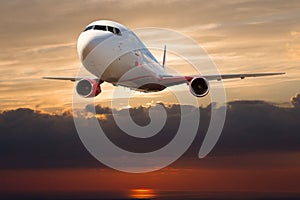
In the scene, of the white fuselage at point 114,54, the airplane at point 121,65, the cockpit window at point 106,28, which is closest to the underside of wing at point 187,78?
the airplane at point 121,65

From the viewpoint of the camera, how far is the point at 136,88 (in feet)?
212

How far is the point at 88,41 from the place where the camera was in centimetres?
5594

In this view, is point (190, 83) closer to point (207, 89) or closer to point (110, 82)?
point (207, 89)

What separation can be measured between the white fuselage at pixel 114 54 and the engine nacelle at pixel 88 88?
13.2ft

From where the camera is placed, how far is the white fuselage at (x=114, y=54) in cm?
5591

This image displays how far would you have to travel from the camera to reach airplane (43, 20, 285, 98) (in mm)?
56094

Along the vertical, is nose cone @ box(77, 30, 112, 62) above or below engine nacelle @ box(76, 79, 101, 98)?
below

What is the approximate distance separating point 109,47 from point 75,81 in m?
11.2

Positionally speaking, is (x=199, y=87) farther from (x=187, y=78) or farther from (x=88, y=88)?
(x=88, y=88)

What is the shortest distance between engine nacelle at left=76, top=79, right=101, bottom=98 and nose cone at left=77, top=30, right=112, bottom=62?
920 cm

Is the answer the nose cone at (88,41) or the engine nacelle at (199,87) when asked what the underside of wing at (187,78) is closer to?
the engine nacelle at (199,87)

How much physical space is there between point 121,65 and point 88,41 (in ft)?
12.5

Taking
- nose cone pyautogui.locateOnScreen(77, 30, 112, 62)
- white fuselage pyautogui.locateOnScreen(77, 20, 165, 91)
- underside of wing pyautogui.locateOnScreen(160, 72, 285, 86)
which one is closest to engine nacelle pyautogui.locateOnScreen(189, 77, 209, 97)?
underside of wing pyautogui.locateOnScreen(160, 72, 285, 86)

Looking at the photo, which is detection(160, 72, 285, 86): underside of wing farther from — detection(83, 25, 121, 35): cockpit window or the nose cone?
the nose cone
